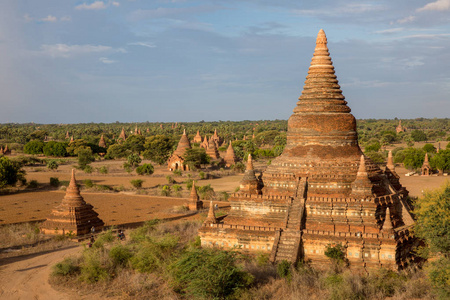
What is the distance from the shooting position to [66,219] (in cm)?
2411

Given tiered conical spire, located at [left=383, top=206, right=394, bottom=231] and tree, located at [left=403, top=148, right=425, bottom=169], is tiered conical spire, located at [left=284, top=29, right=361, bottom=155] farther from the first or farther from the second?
tree, located at [left=403, top=148, right=425, bottom=169]

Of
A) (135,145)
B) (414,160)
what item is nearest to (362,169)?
(414,160)

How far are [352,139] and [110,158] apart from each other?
71.2 m

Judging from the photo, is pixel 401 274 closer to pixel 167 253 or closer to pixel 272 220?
pixel 272 220

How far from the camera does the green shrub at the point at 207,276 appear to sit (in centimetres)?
1387

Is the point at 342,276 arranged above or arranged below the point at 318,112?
below

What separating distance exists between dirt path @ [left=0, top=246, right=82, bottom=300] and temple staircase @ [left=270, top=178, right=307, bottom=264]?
7.45 meters

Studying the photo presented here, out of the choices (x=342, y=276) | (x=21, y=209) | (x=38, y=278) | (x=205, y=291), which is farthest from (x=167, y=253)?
(x=21, y=209)

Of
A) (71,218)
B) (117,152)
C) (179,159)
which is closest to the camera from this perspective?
(71,218)

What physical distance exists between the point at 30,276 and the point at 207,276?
7710 millimetres

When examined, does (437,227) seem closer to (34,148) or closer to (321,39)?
(321,39)

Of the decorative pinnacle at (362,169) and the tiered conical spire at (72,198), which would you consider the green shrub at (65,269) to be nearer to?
the tiered conical spire at (72,198)

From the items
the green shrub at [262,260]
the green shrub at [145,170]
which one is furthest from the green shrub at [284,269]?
the green shrub at [145,170]

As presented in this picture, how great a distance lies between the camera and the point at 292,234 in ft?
58.0
